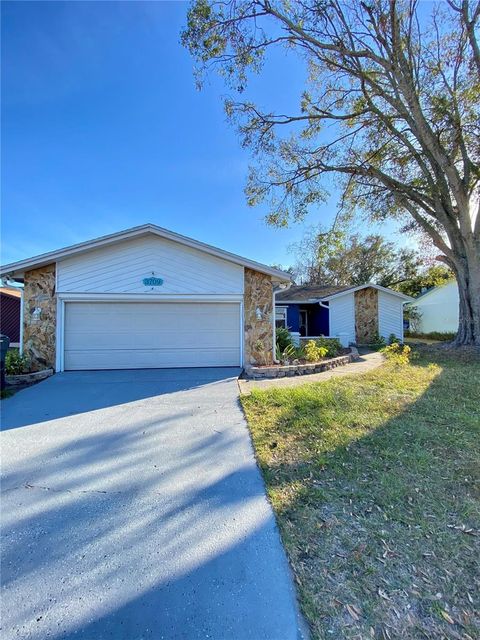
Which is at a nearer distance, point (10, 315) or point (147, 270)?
point (147, 270)

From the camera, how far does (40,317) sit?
822 cm

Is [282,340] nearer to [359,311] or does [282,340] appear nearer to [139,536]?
[359,311]

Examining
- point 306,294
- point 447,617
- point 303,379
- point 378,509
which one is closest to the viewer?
point 447,617

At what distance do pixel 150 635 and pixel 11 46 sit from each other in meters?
9.21

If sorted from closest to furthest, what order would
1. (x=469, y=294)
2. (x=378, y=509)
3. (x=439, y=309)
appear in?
(x=378, y=509), (x=469, y=294), (x=439, y=309)

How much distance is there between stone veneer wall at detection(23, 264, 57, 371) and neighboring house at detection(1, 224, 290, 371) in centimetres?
2

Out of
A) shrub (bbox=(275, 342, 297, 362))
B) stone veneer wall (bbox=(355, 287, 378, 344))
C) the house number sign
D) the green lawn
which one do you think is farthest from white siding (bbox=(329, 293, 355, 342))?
the green lawn

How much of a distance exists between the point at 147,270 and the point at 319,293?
40.2 ft

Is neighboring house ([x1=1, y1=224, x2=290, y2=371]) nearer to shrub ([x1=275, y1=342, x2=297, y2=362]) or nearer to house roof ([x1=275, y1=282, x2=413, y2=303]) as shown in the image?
shrub ([x1=275, y1=342, x2=297, y2=362])

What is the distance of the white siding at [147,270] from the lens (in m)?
8.30

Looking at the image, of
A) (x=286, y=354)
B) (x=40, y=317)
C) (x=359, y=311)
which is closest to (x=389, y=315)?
(x=359, y=311)

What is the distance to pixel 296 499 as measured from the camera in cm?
262

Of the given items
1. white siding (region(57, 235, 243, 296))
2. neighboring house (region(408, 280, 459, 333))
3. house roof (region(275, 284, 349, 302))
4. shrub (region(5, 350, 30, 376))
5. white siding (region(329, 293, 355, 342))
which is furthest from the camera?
neighboring house (region(408, 280, 459, 333))

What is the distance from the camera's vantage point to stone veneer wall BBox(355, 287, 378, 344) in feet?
56.1
